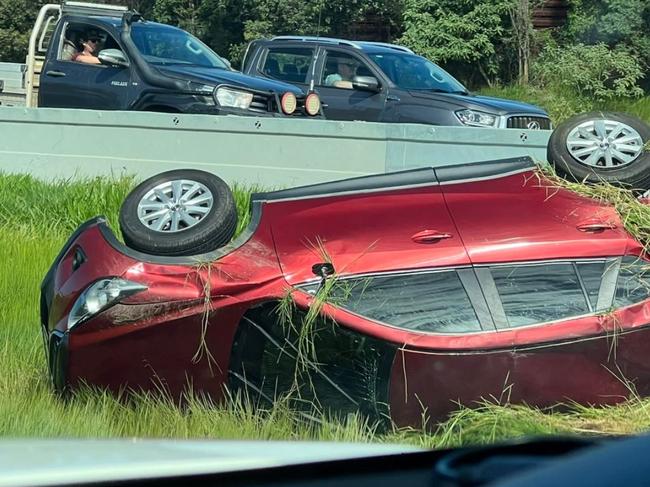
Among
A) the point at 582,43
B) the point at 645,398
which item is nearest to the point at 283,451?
the point at 645,398

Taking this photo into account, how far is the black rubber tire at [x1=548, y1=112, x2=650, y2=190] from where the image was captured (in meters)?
5.09

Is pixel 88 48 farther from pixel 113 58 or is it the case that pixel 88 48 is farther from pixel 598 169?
pixel 598 169

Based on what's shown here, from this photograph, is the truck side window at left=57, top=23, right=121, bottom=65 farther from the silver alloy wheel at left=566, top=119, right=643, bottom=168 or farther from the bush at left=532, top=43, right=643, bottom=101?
the bush at left=532, top=43, right=643, bottom=101

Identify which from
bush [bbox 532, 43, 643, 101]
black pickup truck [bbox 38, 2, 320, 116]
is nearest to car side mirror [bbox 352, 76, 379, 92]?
black pickup truck [bbox 38, 2, 320, 116]

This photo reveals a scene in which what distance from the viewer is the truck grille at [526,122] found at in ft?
38.5

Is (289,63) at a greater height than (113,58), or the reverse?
(113,58)

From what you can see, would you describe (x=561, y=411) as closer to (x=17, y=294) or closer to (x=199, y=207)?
(x=199, y=207)

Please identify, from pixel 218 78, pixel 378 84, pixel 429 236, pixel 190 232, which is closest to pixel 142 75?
pixel 218 78

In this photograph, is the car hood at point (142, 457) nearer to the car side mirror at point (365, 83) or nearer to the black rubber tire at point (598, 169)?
the black rubber tire at point (598, 169)

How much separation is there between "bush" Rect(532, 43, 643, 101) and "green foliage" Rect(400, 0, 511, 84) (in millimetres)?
2477

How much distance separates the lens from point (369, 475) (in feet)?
8.03

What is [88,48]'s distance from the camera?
39.7ft

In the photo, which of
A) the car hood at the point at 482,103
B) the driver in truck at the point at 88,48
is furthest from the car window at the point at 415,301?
the driver in truck at the point at 88,48

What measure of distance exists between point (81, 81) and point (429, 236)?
812cm
